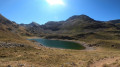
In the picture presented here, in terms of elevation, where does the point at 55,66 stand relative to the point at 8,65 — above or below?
below

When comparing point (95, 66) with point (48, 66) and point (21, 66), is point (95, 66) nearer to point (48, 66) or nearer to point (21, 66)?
point (48, 66)

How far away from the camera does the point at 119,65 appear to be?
1783 centimetres

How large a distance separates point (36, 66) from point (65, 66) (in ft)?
19.0

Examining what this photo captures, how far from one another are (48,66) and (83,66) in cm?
785

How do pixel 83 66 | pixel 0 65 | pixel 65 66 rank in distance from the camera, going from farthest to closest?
pixel 83 66 → pixel 65 66 → pixel 0 65

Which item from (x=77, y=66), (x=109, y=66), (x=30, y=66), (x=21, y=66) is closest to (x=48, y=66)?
(x=30, y=66)

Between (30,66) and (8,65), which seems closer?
(8,65)

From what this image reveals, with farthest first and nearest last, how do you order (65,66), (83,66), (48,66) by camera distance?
(83,66) < (65,66) < (48,66)

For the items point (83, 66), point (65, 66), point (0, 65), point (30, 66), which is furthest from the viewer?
point (83, 66)

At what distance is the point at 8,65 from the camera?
47.1ft

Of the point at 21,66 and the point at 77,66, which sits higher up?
the point at 21,66

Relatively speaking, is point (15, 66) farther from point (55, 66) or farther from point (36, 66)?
point (55, 66)

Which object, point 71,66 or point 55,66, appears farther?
point 71,66

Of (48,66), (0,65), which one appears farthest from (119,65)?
(0,65)
